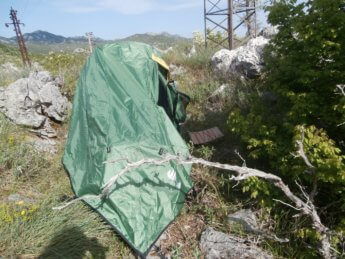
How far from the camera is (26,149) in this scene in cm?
434

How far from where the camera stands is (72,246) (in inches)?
115

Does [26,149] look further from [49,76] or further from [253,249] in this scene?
[253,249]

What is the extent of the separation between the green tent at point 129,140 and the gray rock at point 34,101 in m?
1.70

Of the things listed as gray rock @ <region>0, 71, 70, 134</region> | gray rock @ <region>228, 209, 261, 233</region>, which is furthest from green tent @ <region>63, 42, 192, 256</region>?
gray rock @ <region>0, 71, 70, 134</region>

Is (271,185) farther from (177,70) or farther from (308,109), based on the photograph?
(177,70)

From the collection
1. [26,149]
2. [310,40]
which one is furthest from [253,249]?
[26,149]

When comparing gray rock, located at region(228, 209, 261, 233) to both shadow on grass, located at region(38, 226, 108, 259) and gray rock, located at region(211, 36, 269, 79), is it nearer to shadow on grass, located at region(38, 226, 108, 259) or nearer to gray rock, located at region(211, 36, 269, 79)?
shadow on grass, located at region(38, 226, 108, 259)

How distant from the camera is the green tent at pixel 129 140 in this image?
3084 millimetres

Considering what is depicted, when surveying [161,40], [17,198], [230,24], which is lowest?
[17,198]

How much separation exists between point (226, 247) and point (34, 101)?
408 centimetres

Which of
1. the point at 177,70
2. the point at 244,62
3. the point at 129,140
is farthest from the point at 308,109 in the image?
the point at 177,70

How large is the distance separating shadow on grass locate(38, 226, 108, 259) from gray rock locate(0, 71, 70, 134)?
2772 millimetres

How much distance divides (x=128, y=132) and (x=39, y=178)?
1.42 m

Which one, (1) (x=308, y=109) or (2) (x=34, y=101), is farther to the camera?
(2) (x=34, y=101)
